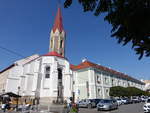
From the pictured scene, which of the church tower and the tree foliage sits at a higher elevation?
the church tower

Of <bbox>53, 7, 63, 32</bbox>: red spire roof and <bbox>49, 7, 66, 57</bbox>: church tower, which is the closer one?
<bbox>49, 7, 66, 57</bbox>: church tower

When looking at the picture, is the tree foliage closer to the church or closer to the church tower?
the church

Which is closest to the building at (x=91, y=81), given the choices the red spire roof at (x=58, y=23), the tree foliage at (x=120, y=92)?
the tree foliage at (x=120, y=92)

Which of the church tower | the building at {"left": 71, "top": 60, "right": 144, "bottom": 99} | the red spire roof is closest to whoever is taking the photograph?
the building at {"left": 71, "top": 60, "right": 144, "bottom": 99}

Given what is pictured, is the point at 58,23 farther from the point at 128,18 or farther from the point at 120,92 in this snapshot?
the point at 128,18

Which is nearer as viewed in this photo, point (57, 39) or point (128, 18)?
point (128, 18)

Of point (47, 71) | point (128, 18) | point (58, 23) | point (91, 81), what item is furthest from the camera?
point (58, 23)

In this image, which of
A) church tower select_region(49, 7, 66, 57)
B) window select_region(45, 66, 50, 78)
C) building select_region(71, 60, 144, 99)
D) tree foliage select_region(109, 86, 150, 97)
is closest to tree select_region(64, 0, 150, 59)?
building select_region(71, 60, 144, 99)

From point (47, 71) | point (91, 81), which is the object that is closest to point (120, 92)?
point (91, 81)

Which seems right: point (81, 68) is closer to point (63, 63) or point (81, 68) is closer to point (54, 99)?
point (63, 63)

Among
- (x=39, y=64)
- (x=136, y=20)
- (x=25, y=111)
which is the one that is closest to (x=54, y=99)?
(x=39, y=64)

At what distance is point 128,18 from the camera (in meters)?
2.17

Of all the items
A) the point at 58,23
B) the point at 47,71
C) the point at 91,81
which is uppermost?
the point at 58,23

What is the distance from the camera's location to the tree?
2090mm
